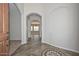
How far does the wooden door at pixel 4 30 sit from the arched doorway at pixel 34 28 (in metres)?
0.40

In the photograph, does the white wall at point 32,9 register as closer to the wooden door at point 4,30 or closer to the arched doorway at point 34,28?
the arched doorway at point 34,28

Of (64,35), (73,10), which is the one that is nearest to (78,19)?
(73,10)

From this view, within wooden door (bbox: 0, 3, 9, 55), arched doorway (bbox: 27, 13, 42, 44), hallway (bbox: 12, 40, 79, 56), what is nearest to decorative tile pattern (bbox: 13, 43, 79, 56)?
hallway (bbox: 12, 40, 79, 56)

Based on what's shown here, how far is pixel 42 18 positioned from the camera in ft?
10.3

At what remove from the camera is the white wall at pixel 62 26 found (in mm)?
3105

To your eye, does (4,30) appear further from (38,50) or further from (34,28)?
(38,50)

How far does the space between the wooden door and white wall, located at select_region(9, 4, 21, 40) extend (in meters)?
0.09

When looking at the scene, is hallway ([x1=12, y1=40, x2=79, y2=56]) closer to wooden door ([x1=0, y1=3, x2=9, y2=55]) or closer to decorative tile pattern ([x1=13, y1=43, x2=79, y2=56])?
decorative tile pattern ([x1=13, y1=43, x2=79, y2=56])

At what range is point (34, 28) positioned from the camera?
10.4 feet

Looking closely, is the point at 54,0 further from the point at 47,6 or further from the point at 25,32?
the point at 25,32

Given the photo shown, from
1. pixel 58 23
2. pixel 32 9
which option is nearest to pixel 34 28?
pixel 32 9

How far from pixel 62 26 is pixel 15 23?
0.87 m

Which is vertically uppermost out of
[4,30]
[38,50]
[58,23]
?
[58,23]

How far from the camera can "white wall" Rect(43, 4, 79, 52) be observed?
10.2ft
